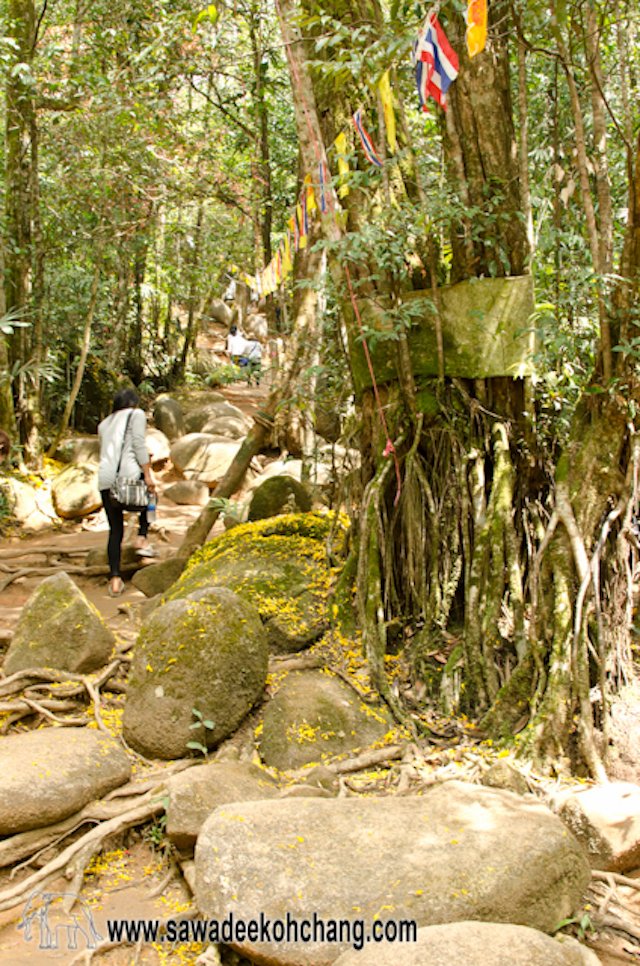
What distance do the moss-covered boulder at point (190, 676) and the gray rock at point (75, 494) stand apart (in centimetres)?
549

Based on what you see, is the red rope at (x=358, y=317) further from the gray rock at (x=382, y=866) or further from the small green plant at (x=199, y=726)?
the gray rock at (x=382, y=866)

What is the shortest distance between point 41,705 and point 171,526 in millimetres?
4793

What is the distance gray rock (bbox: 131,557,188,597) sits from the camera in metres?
5.82

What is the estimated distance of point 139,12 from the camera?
8844 mm

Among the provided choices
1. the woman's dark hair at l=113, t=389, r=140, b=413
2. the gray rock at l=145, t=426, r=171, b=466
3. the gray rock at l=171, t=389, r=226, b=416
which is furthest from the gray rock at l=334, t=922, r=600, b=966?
the gray rock at l=171, t=389, r=226, b=416

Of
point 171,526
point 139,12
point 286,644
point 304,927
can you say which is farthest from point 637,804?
point 139,12

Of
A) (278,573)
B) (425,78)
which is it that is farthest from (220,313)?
(425,78)

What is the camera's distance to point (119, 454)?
5.64m

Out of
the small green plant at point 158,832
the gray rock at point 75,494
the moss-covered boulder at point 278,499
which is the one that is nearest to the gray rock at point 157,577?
the moss-covered boulder at point 278,499

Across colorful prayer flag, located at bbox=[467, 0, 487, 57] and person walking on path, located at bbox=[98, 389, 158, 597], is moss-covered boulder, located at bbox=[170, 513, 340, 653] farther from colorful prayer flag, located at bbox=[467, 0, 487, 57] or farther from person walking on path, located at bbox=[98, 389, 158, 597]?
colorful prayer flag, located at bbox=[467, 0, 487, 57]

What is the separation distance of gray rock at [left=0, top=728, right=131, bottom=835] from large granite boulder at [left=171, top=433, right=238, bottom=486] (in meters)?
6.94

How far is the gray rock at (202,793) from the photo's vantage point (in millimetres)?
2602

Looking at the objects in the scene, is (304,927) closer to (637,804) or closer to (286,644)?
(637,804)

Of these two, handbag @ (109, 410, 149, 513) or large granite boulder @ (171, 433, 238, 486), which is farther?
large granite boulder @ (171, 433, 238, 486)
